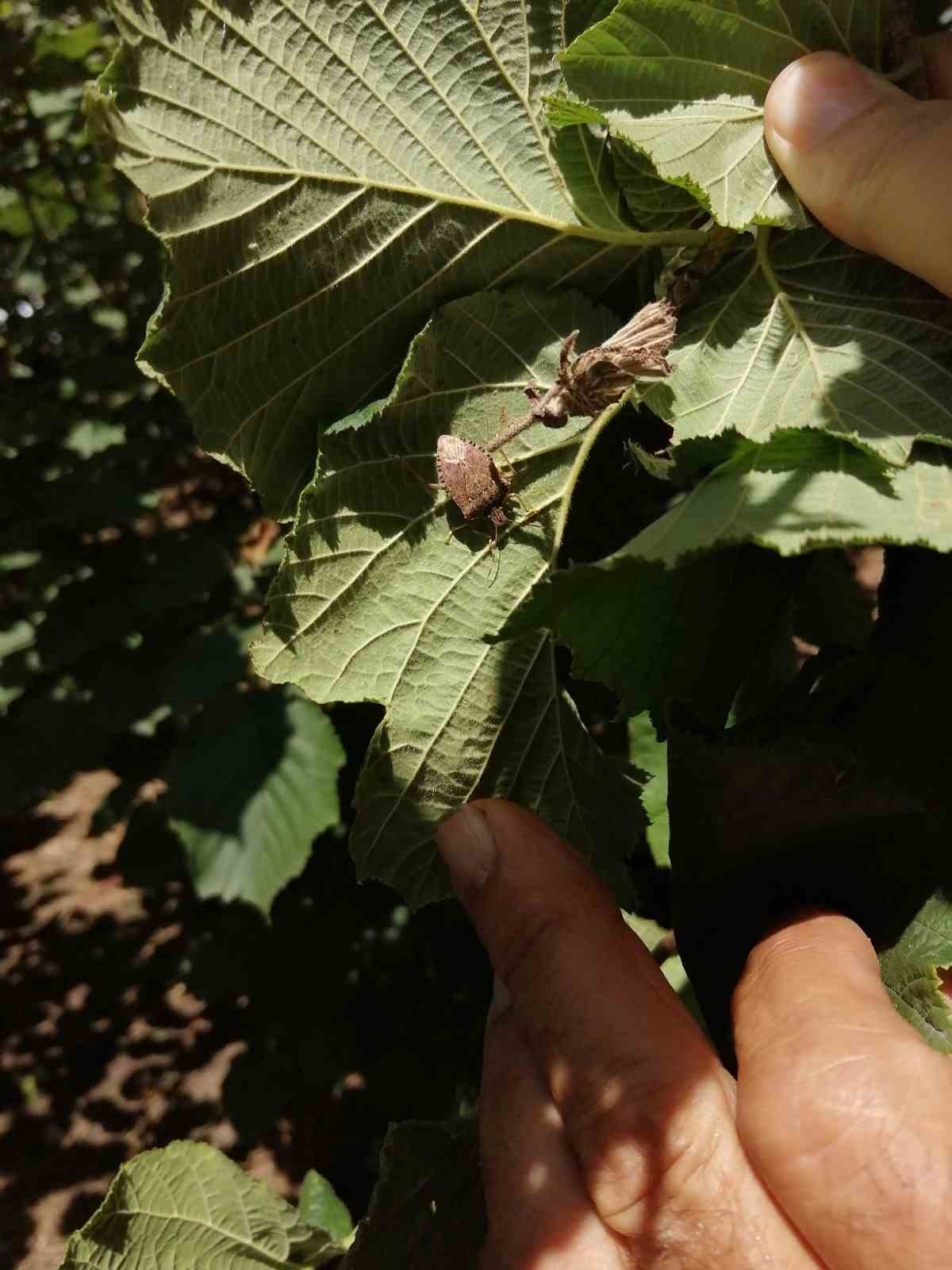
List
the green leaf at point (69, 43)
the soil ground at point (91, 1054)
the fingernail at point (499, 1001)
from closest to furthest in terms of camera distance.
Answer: the fingernail at point (499, 1001) < the green leaf at point (69, 43) < the soil ground at point (91, 1054)

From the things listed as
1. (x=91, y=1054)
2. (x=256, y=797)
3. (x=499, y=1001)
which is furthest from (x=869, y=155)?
(x=91, y=1054)

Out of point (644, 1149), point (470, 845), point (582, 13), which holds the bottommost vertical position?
point (644, 1149)

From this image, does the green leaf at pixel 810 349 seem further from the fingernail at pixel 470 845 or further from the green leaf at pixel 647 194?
the fingernail at pixel 470 845

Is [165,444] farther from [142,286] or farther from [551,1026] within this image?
[551,1026]

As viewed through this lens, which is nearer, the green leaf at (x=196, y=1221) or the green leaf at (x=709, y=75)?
the green leaf at (x=709, y=75)

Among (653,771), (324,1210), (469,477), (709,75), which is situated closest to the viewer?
(709,75)

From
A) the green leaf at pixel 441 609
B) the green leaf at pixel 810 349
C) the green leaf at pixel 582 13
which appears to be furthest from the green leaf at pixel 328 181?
the green leaf at pixel 810 349

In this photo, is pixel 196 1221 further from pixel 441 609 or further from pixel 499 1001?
pixel 441 609

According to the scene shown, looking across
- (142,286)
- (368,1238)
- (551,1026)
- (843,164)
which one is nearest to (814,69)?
(843,164)
